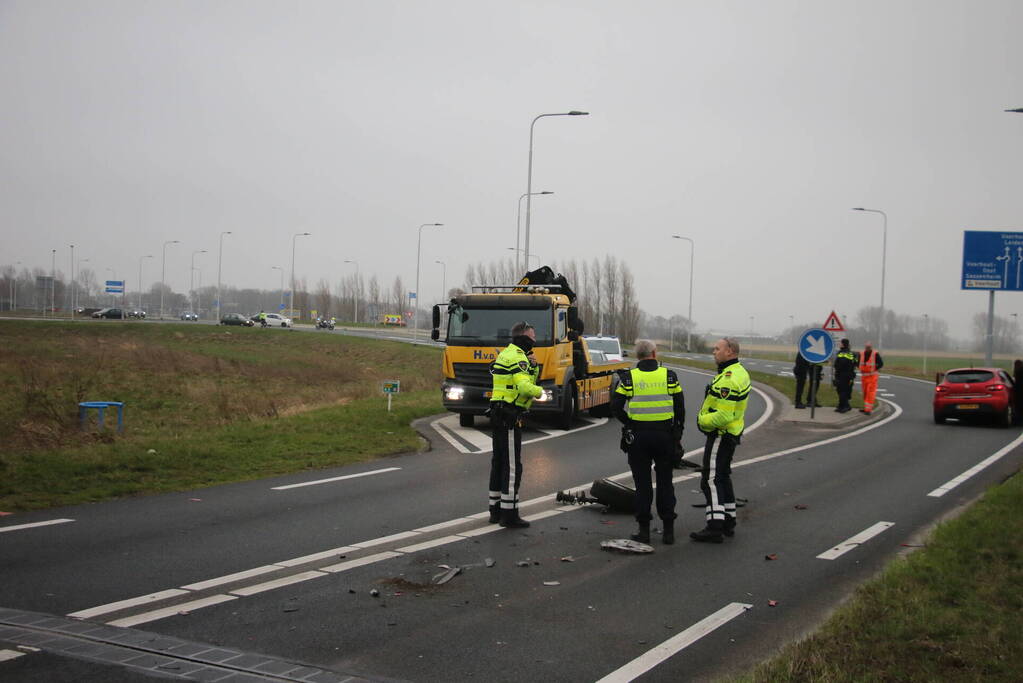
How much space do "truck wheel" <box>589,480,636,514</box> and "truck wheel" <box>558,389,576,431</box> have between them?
911 centimetres

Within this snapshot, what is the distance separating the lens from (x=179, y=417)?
23.0m

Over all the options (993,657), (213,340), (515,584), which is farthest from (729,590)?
(213,340)

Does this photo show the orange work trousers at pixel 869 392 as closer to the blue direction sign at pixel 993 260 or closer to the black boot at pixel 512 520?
the blue direction sign at pixel 993 260

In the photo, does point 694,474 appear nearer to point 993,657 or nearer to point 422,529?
point 422,529

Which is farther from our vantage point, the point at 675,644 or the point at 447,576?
the point at 447,576

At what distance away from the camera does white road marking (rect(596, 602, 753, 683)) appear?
5.04 meters

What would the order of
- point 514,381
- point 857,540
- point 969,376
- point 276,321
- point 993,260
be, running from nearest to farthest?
point 857,540, point 514,381, point 969,376, point 993,260, point 276,321

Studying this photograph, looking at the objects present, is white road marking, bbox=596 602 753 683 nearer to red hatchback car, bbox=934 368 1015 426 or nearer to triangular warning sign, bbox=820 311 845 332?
red hatchback car, bbox=934 368 1015 426

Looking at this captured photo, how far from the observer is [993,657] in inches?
202

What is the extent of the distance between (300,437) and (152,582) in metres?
9.44

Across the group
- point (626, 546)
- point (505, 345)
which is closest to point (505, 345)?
point (505, 345)

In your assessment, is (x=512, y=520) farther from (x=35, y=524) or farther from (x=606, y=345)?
(x=606, y=345)

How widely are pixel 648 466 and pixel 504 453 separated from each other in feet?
5.10

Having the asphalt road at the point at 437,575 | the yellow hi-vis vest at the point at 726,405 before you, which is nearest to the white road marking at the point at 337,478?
the asphalt road at the point at 437,575
